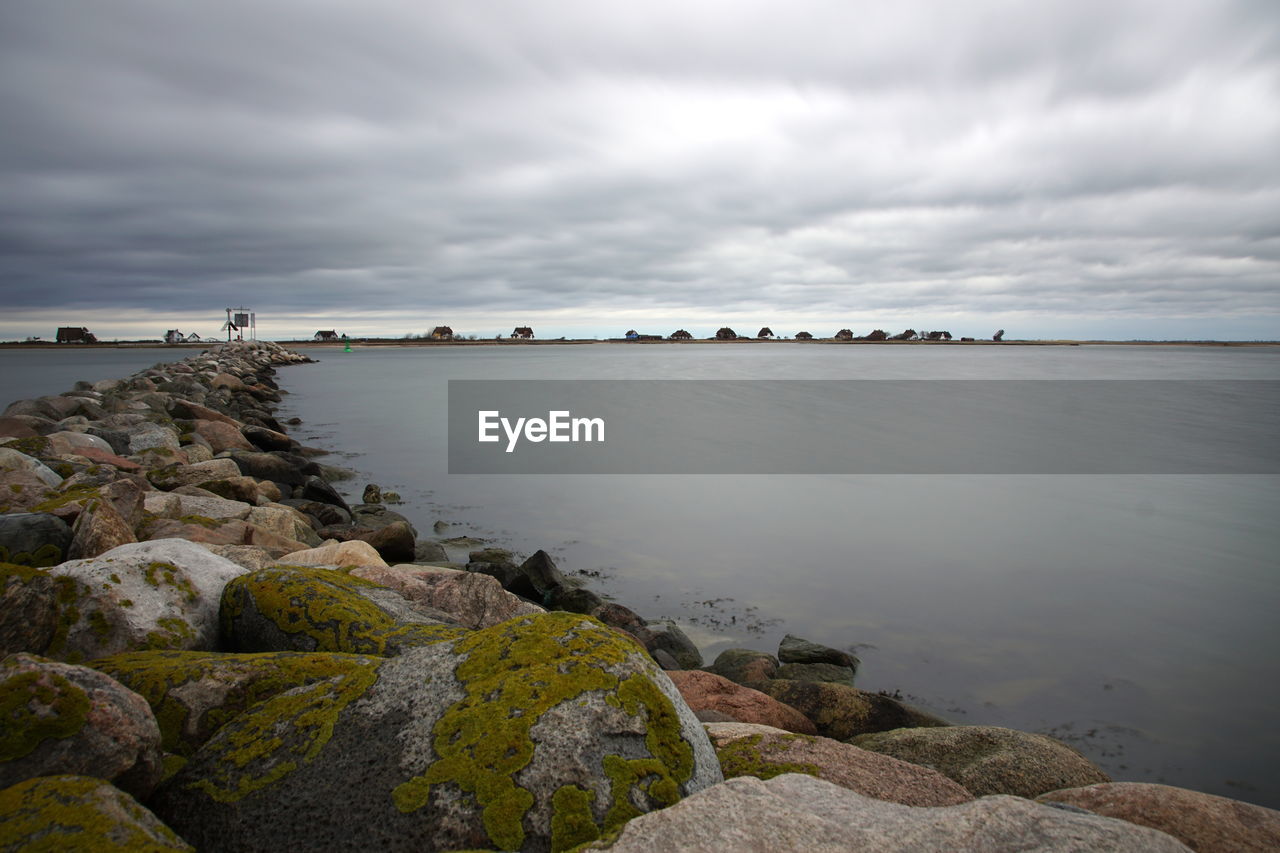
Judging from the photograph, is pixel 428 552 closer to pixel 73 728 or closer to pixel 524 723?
pixel 73 728

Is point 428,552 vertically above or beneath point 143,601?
beneath

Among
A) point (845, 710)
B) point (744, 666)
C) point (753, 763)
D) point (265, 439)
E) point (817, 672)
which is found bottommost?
point (817, 672)

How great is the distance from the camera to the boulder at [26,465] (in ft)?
28.3

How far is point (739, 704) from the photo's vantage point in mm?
5422

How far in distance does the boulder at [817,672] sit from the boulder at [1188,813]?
3699 mm

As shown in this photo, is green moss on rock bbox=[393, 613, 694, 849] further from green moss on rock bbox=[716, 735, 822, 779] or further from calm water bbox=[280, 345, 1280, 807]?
calm water bbox=[280, 345, 1280, 807]

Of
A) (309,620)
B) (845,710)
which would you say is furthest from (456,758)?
(845,710)

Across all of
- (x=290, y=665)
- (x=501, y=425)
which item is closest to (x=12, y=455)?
(x=290, y=665)

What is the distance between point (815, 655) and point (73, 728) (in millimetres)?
6390

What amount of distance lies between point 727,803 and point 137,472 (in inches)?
473

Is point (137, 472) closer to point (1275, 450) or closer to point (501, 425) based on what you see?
point (501, 425)

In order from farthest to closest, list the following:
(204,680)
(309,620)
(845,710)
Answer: (845,710) < (309,620) < (204,680)

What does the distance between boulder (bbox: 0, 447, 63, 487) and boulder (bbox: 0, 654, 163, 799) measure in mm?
7165

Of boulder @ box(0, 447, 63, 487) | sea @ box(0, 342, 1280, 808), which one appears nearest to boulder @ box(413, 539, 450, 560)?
sea @ box(0, 342, 1280, 808)
